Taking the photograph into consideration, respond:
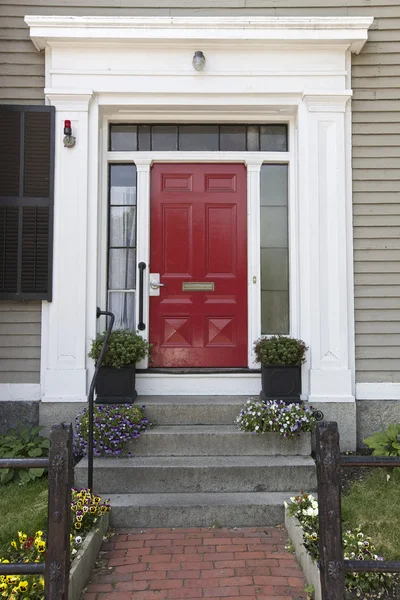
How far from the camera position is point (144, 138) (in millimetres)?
4449

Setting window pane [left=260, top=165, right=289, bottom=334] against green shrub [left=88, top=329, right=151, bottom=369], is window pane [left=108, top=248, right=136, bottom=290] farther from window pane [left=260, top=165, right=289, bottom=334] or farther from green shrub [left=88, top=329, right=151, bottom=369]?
window pane [left=260, top=165, right=289, bottom=334]

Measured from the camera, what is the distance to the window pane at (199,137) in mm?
4449

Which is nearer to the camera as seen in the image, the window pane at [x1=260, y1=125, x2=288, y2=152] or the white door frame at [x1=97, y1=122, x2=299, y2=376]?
the white door frame at [x1=97, y1=122, x2=299, y2=376]

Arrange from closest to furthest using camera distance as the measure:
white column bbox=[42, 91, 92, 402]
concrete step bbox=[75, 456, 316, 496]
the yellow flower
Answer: the yellow flower → concrete step bbox=[75, 456, 316, 496] → white column bbox=[42, 91, 92, 402]

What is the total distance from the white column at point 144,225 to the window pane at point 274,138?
3.66 feet

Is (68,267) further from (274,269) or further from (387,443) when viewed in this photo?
(387,443)

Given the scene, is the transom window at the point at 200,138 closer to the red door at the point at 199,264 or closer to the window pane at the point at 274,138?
the window pane at the point at 274,138

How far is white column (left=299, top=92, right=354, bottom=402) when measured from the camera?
401 centimetres

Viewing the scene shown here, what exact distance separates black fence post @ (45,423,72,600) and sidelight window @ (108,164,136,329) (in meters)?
2.46

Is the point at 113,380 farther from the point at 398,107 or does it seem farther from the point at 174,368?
the point at 398,107

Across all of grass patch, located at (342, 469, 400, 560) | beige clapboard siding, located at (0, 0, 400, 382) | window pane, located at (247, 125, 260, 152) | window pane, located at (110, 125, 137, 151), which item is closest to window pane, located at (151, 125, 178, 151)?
window pane, located at (110, 125, 137, 151)

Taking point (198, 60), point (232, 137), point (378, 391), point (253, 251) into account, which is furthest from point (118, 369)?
point (198, 60)

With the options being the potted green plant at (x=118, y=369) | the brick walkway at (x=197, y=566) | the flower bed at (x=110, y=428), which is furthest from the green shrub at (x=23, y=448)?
the brick walkway at (x=197, y=566)

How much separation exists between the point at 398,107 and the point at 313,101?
2.54 ft
